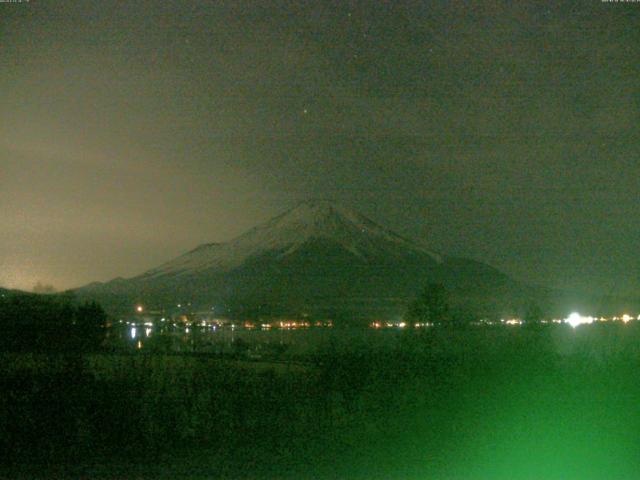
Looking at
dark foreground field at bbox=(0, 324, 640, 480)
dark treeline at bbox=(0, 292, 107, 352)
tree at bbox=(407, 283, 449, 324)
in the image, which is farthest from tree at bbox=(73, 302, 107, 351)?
tree at bbox=(407, 283, 449, 324)

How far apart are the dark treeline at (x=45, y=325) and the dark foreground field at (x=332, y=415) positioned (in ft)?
8.02

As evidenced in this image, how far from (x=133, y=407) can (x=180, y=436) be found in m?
0.75

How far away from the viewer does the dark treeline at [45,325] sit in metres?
16.1

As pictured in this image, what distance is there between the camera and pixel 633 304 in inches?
900

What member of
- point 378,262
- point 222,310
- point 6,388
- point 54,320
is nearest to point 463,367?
point 6,388

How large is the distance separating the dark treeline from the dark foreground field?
8.02 ft

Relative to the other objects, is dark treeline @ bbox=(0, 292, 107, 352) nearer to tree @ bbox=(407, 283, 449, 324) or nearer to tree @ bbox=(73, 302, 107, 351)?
tree @ bbox=(73, 302, 107, 351)

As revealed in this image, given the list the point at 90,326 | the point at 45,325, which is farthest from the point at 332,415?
the point at 90,326

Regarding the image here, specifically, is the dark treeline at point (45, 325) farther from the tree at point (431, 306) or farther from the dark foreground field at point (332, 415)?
the tree at point (431, 306)

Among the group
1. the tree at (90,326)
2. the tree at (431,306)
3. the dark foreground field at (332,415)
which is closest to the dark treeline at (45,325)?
the tree at (90,326)

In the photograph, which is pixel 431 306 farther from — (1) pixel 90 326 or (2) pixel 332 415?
(2) pixel 332 415

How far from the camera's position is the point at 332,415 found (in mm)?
12039

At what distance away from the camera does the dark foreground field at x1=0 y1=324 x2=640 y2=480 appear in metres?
10.1

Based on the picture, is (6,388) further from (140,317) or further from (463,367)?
(140,317)
